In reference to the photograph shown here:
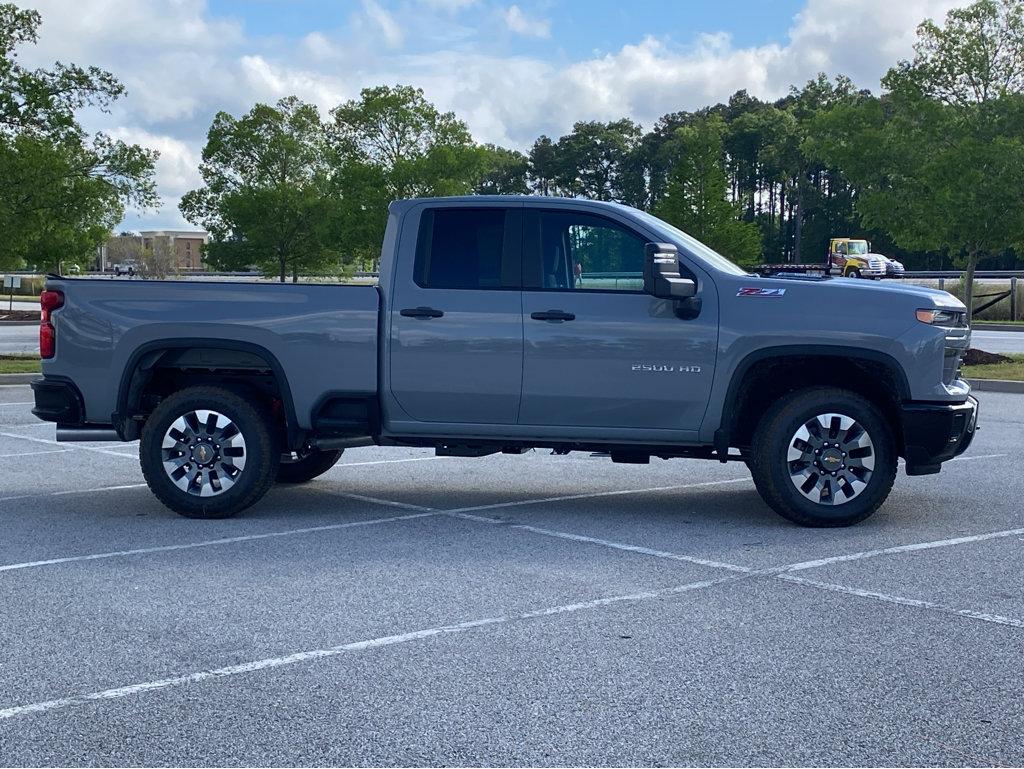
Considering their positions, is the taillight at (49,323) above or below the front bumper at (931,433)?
above

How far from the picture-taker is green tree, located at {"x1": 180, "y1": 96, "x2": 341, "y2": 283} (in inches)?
2002

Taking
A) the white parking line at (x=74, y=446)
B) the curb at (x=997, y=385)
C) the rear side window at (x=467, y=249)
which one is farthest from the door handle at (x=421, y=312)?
the curb at (x=997, y=385)

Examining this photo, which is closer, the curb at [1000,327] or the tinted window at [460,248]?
the tinted window at [460,248]

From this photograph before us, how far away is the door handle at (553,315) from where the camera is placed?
830 cm

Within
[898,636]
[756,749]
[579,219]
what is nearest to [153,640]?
[756,749]

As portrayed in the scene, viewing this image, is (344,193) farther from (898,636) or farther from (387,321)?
(898,636)

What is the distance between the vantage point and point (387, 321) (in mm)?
8438

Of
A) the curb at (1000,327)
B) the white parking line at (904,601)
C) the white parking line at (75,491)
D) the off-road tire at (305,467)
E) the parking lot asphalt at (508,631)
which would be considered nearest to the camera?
the parking lot asphalt at (508,631)

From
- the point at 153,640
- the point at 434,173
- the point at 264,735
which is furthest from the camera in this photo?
the point at 434,173

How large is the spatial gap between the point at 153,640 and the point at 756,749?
8.59ft

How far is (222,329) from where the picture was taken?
8492 millimetres

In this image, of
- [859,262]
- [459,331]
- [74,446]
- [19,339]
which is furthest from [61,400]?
[859,262]

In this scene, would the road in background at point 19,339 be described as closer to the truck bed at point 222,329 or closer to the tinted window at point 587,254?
the truck bed at point 222,329

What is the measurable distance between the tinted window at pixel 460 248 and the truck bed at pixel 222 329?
0.43 meters
